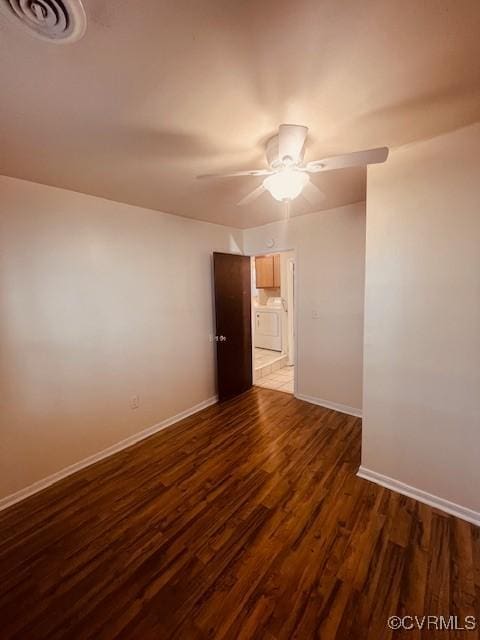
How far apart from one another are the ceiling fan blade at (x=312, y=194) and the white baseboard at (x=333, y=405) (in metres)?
2.25

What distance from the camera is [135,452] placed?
8.02 feet

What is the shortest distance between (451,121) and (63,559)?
10.5ft

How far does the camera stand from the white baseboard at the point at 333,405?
298cm

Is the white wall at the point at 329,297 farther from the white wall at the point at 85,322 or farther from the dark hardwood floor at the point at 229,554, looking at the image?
the white wall at the point at 85,322

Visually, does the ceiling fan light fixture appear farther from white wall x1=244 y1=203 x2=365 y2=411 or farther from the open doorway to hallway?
the open doorway to hallway

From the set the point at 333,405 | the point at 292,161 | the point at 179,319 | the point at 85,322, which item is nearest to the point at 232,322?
the point at 179,319

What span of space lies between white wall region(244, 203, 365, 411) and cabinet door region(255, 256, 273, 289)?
2.12 metres

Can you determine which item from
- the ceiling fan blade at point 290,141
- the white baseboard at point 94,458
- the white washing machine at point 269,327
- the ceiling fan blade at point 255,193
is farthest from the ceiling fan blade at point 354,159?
the white washing machine at point 269,327

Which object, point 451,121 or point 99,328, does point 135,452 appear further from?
point 451,121

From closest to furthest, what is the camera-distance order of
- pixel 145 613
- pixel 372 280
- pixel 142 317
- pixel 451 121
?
pixel 145 613
pixel 451 121
pixel 372 280
pixel 142 317

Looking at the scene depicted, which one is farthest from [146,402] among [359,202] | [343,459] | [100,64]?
[359,202]

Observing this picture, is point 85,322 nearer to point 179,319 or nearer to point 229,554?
point 179,319

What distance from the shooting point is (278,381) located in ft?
13.6

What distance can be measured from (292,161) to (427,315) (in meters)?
1.24
